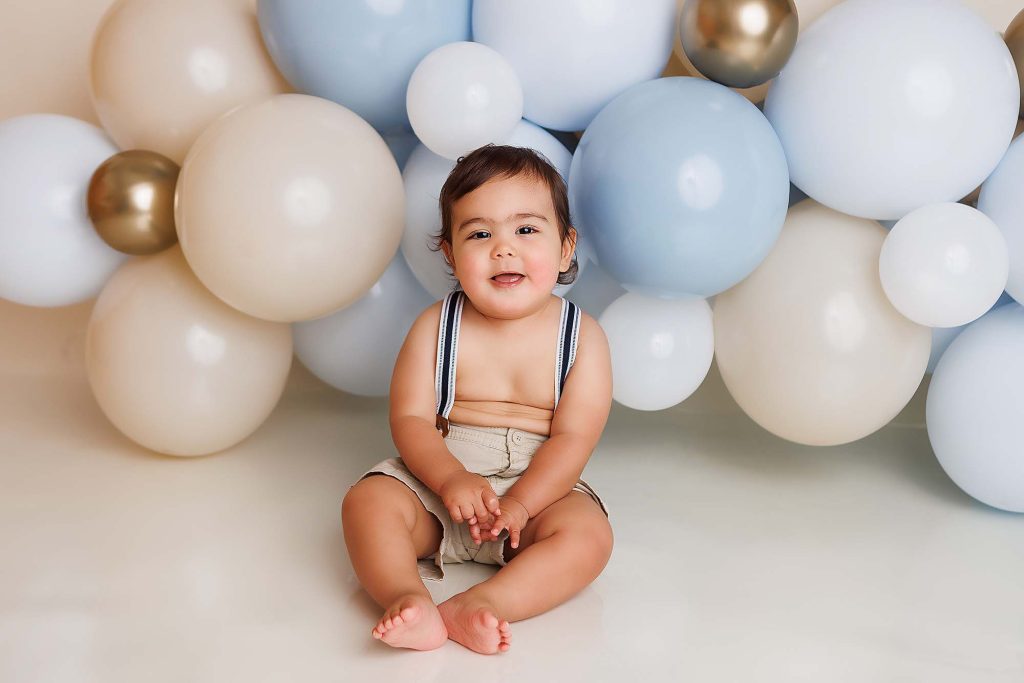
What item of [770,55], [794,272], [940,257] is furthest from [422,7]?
[940,257]

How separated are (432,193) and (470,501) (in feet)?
1.80

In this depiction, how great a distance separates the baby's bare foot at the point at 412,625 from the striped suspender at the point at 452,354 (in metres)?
0.37

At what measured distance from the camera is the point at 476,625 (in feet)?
3.88

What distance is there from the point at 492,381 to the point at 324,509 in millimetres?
333

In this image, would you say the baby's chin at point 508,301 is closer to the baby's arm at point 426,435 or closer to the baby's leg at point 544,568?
the baby's arm at point 426,435

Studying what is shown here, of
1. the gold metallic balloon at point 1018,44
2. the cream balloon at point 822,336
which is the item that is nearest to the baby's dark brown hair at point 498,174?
the cream balloon at point 822,336

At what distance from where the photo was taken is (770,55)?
150 cm

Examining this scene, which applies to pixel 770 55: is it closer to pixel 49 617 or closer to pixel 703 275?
pixel 703 275

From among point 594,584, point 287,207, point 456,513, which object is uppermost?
point 287,207

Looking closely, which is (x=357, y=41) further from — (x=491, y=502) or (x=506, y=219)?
(x=491, y=502)

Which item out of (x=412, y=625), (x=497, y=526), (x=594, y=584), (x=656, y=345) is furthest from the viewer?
(x=656, y=345)

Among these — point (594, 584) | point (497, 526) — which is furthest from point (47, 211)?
point (594, 584)

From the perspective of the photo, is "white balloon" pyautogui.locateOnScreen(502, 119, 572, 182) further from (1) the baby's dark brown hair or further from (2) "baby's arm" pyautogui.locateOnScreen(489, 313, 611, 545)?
(2) "baby's arm" pyautogui.locateOnScreen(489, 313, 611, 545)

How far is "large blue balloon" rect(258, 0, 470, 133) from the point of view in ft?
5.13
